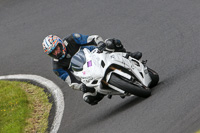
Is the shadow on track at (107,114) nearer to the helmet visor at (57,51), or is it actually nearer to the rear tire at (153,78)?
the rear tire at (153,78)

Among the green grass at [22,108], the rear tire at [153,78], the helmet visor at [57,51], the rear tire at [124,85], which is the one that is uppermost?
the helmet visor at [57,51]

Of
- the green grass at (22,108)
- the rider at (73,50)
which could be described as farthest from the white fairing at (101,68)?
the green grass at (22,108)

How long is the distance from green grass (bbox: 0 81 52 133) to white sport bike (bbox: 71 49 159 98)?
6.88ft

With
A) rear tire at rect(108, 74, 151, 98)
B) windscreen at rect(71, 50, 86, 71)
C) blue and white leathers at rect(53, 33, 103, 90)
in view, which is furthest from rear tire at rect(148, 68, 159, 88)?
windscreen at rect(71, 50, 86, 71)

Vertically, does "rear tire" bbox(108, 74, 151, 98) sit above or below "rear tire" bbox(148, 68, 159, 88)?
above

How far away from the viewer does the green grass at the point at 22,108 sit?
897 cm

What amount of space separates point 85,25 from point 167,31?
3.00 meters

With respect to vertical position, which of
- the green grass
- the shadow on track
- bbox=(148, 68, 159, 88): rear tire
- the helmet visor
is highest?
the helmet visor

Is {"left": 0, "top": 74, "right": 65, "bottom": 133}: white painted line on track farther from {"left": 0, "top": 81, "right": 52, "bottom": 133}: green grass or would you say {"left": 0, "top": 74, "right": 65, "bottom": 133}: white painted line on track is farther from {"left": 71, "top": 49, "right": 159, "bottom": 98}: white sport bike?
{"left": 71, "top": 49, "right": 159, "bottom": 98}: white sport bike

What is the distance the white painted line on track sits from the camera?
8.93 metres

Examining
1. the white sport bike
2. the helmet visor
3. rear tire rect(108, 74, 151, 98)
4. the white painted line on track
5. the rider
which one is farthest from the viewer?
the white painted line on track

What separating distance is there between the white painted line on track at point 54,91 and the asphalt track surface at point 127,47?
13 cm

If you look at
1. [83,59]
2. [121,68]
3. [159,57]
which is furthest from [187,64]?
[83,59]

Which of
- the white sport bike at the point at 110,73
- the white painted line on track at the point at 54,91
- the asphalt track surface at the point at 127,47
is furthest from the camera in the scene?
the white painted line on track at the point at 54,91
